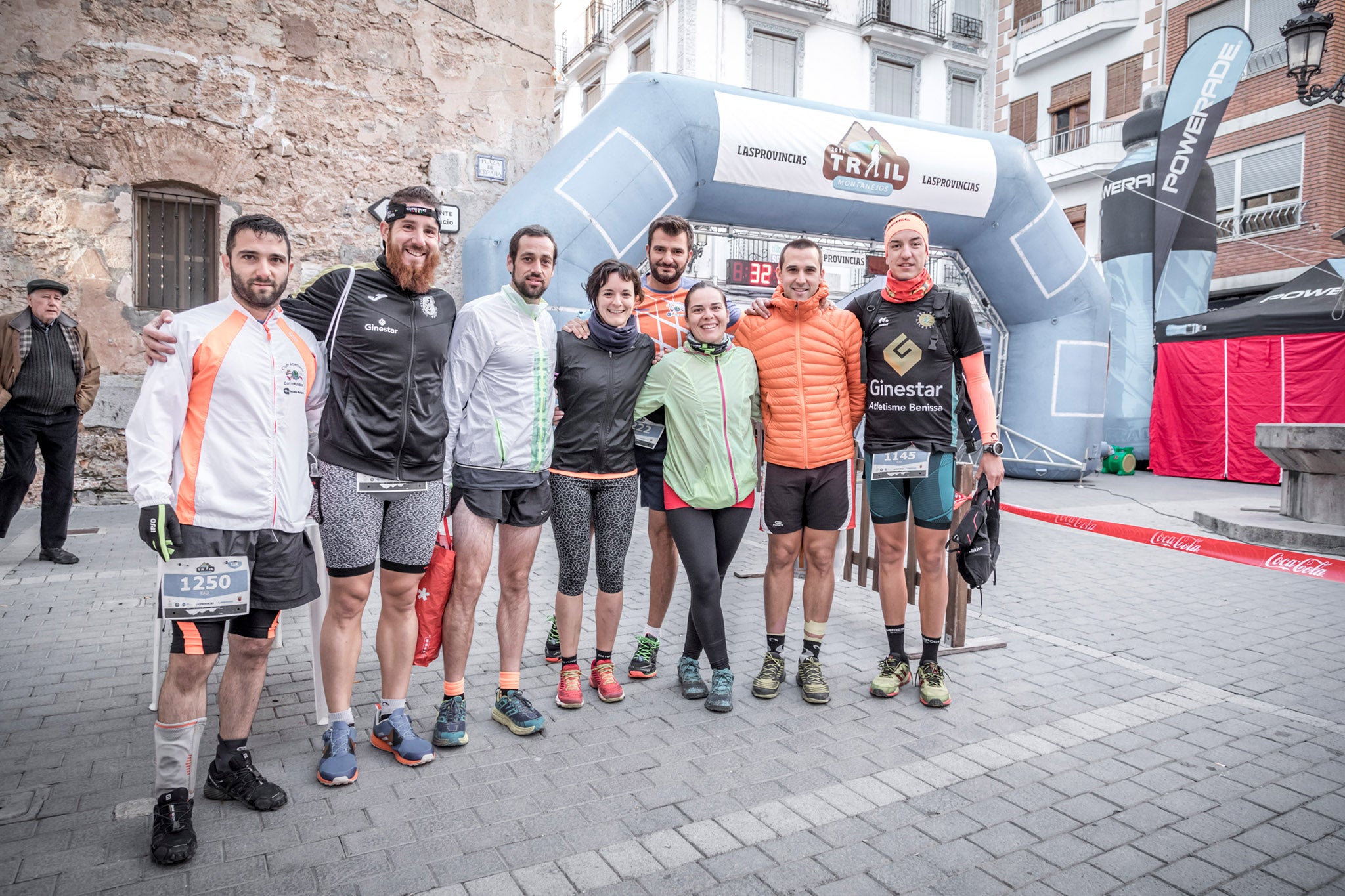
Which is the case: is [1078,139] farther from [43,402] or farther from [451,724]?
[451,724]

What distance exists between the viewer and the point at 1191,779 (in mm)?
3062

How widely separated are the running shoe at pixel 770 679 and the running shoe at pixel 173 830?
2249mm

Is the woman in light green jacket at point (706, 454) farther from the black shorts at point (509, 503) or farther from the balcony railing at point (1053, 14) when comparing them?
the balcony railing at point (1053, 14)

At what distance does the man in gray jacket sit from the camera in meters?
3.30

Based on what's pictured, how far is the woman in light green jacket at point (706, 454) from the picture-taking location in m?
3.75

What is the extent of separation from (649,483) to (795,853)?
73.3 inches

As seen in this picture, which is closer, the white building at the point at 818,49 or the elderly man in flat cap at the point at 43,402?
the elderly man in flat cap at the point at 43,402

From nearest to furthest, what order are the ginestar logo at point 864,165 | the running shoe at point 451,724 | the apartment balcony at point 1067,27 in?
the running shoe at point 451,724 → the ginestar logo at point 864,165 → the apartment balcony at point 1067,27

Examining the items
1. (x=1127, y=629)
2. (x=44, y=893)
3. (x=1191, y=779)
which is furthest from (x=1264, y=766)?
(x=44, y=893)

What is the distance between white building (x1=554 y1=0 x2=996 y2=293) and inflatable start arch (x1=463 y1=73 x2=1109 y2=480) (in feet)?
32.7

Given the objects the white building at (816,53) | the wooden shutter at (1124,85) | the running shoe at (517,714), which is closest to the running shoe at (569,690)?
the running shoe at (517,714)

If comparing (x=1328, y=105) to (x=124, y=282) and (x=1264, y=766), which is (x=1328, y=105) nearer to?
(x=1264, y=766)

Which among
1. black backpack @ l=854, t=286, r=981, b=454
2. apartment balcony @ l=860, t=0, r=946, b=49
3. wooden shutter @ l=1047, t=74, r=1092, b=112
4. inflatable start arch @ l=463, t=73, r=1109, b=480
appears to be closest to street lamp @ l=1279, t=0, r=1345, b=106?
inflatable start arch @ l=463, t=73, r=1109, b=480

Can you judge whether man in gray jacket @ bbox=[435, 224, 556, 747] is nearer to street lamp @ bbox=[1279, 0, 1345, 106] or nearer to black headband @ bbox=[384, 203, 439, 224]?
black headband @ bbox=[384, 203, 439, 224]
